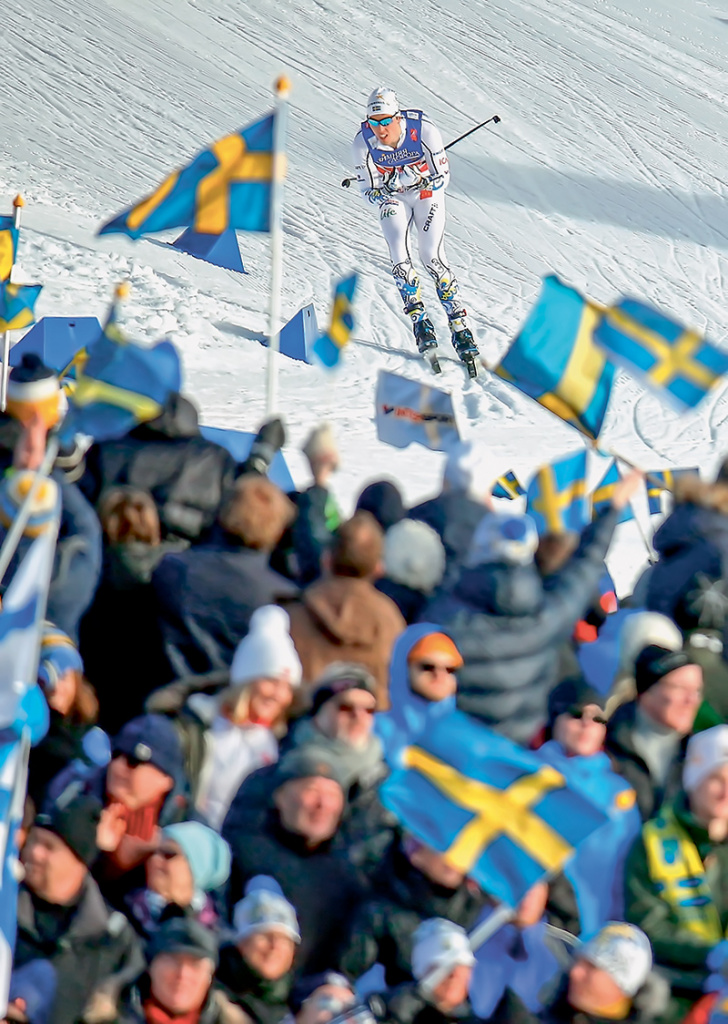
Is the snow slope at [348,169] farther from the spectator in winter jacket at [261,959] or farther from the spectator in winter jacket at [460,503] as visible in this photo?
the spectator in winter jacket at [261,959]

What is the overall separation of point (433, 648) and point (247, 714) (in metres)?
0.55

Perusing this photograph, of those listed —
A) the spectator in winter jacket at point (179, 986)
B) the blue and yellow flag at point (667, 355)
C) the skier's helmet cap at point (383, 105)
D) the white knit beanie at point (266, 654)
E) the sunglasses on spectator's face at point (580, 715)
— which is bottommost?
the skier's helmet cap at point (383, 105)

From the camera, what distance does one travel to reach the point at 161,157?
16.8 metres

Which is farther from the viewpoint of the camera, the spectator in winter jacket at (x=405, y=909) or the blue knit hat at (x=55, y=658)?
the blue knit hat at (x=55, y=658)

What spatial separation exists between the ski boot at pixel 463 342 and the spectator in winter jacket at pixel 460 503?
643 cm

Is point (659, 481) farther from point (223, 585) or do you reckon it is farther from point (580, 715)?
point (580, 715)

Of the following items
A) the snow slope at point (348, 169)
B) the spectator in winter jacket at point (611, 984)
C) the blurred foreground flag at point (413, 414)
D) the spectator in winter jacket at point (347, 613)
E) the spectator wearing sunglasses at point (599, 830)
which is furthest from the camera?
the snow slope at point (348, 169)

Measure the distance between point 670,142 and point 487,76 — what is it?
2.49m

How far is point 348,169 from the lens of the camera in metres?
16.7

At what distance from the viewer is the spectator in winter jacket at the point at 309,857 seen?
395 centimetres

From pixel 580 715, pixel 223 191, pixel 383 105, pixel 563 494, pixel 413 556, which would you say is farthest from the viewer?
pixel 383 105

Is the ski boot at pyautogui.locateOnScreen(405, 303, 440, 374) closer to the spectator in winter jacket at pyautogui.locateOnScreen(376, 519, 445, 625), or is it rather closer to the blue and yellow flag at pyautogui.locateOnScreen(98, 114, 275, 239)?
the blue and yellow flag at pyautogui.locateOnScreen(98, 114, 275, 239)

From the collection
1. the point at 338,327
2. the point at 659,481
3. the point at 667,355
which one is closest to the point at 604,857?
the point at 667,355

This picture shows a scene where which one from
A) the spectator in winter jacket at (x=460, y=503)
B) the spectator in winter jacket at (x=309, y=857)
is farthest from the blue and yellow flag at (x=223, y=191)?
the spectator in winter jacket at (x=309, y=857)
